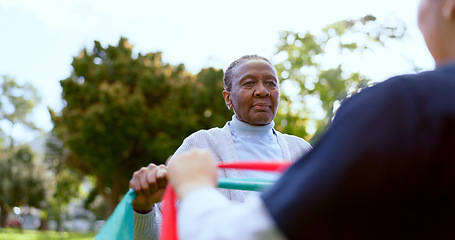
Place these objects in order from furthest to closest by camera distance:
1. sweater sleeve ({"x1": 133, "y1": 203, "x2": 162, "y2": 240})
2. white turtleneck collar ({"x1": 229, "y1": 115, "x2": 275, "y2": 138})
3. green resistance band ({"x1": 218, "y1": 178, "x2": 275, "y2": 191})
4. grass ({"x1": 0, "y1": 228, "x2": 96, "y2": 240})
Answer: grass ({"x1": 0, "y1": 228, "x2": 96, "y2": 240}) → white turtleneck collar ({"x1": 229, "y1": 115, "x2": 275, "y2": 138}) → sweater sleeve ({"x1": 133, "y1": 203, "x2": 162, "y2": 240}) → green resistance band ({"x1": 218, "y1": 178, "x2": 275, "y2": 191})

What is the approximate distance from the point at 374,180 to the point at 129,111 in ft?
81.4

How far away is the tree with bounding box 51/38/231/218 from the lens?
25266 millimetres

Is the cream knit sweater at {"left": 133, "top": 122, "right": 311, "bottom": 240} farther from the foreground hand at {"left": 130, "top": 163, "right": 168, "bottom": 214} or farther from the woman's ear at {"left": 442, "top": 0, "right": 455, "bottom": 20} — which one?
the woman's ear at {"left": 442, "top": 0, "right": 455, "bottom": 20}

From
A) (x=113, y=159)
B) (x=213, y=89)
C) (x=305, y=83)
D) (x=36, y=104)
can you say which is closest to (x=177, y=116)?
(x=213, y=89)

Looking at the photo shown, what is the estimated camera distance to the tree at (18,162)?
42719mm

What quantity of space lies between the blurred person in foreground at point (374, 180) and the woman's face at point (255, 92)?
205 centimetres

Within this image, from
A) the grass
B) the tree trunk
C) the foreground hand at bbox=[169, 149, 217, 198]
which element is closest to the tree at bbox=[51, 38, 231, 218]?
the grass

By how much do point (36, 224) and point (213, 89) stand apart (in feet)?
158

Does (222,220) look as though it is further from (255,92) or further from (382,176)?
(255,92)

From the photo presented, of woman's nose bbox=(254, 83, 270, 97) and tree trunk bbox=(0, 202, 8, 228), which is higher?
tree trunk bbox=(0, 202, 8, 228)

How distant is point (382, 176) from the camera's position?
3.14 feet

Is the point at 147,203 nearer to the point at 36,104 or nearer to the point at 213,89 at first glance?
the point at 213,89

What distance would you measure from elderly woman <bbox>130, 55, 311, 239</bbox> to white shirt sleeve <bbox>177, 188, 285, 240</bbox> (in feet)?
4.31

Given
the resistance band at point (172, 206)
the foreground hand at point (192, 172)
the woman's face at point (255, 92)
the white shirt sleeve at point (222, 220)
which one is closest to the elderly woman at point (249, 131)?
the woman's face at point (255, 92)
